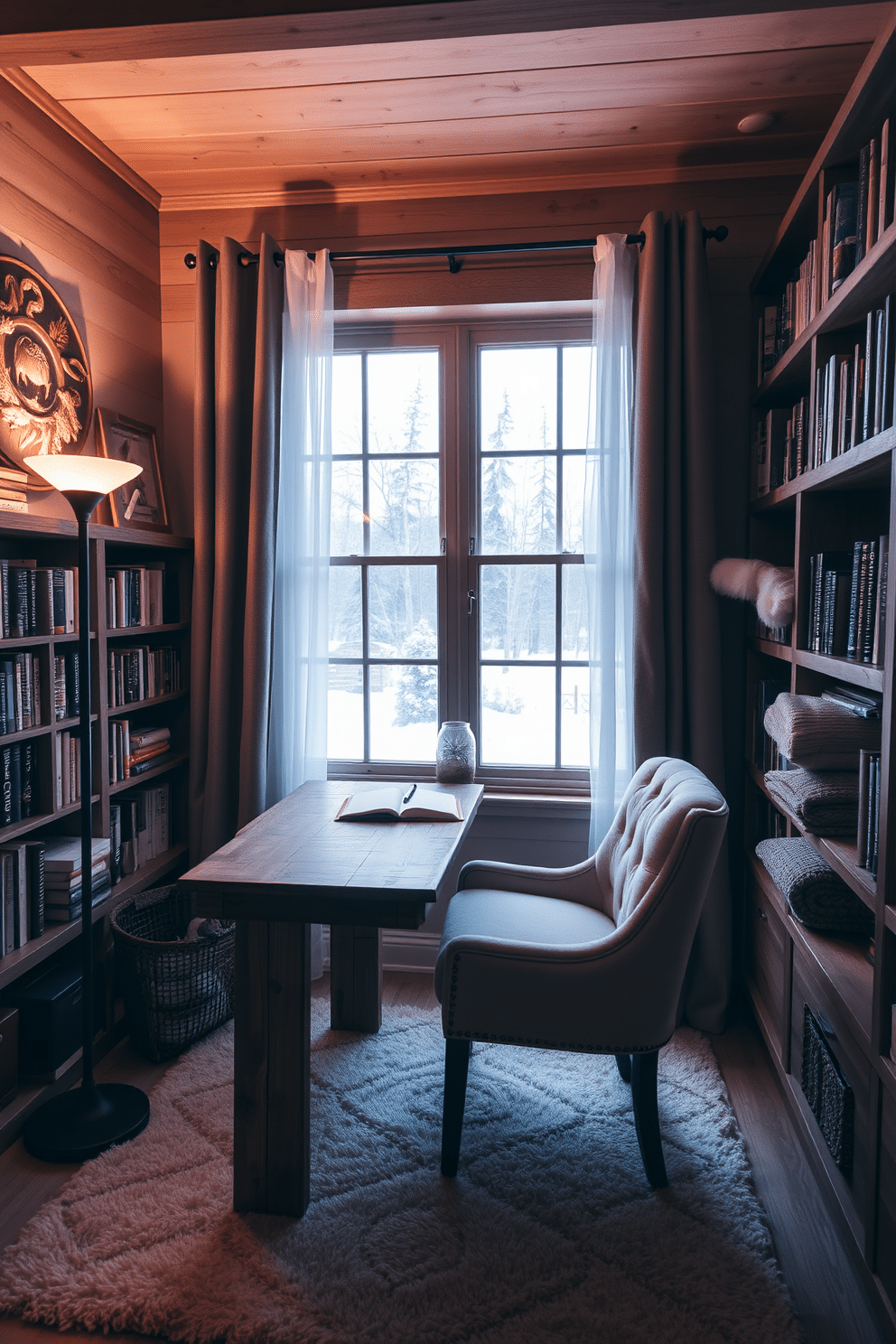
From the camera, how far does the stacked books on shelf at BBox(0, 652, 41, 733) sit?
81.4 inches

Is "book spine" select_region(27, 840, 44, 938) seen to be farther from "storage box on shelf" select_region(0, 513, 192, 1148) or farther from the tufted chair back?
the tufted chair back

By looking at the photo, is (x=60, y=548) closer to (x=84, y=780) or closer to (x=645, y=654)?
(x=84, y=780)

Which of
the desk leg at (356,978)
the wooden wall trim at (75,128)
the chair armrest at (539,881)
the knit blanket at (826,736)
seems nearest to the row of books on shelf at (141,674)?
the desk leg at (356,978)

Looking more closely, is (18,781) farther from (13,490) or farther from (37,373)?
(37,373)

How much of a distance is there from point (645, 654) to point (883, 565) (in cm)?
105

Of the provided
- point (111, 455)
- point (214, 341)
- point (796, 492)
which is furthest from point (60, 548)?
point (796, 492)

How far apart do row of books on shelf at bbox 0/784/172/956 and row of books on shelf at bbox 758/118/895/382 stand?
2276mm

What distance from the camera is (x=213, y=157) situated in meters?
2.72

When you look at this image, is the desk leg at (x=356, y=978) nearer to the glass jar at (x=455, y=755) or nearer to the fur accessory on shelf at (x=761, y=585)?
the glass jar at (x=455, y=755)

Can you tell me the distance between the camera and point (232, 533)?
282cm

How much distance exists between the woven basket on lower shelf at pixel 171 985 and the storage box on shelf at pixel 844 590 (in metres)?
1.57

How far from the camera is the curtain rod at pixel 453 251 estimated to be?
2617 millimetres

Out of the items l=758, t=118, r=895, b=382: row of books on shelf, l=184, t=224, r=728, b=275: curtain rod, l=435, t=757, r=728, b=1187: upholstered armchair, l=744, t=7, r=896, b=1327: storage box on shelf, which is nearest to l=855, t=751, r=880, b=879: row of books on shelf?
l=744, t=7, r=896, b=1327: storage box on shelf

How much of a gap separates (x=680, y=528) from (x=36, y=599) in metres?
1.86
